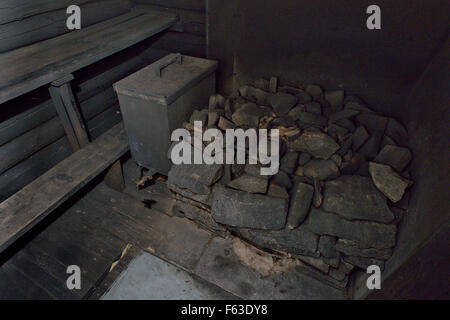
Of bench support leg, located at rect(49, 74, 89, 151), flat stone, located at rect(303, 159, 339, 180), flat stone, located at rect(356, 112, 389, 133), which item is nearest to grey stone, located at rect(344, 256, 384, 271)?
flat stone, located at rect(303, 159, 339, 180)

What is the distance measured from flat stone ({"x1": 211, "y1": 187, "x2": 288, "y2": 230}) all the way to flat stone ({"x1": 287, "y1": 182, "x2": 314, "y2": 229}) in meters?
0.04

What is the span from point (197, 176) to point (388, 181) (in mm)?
1256

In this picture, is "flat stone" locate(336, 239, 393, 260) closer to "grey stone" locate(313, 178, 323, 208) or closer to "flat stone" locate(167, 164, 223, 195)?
"grey stone" locate(313, 178, 323, 208)

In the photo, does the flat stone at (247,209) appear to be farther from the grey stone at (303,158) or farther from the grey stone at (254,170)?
the grey stone at (303,158)

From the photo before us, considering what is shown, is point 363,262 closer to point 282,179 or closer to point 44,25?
point 282,179

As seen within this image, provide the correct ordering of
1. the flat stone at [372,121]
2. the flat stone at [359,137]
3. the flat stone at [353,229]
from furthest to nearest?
the flat stone at [372,121]
the flat stone at [359,137]
the flat stone at [353,229]

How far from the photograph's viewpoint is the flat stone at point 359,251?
1.62 m

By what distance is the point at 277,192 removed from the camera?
1.83 meters

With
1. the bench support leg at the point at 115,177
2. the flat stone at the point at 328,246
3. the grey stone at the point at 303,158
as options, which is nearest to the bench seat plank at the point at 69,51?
the bench support leg at the point at 115,177

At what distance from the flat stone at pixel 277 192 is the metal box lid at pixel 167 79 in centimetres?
102

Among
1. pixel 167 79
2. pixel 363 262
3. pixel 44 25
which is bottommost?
pixel 363 262

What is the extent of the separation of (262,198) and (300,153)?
17.8 inches

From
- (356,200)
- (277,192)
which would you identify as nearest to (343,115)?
(356,200)

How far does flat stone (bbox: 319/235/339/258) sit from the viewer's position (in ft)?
5.65
